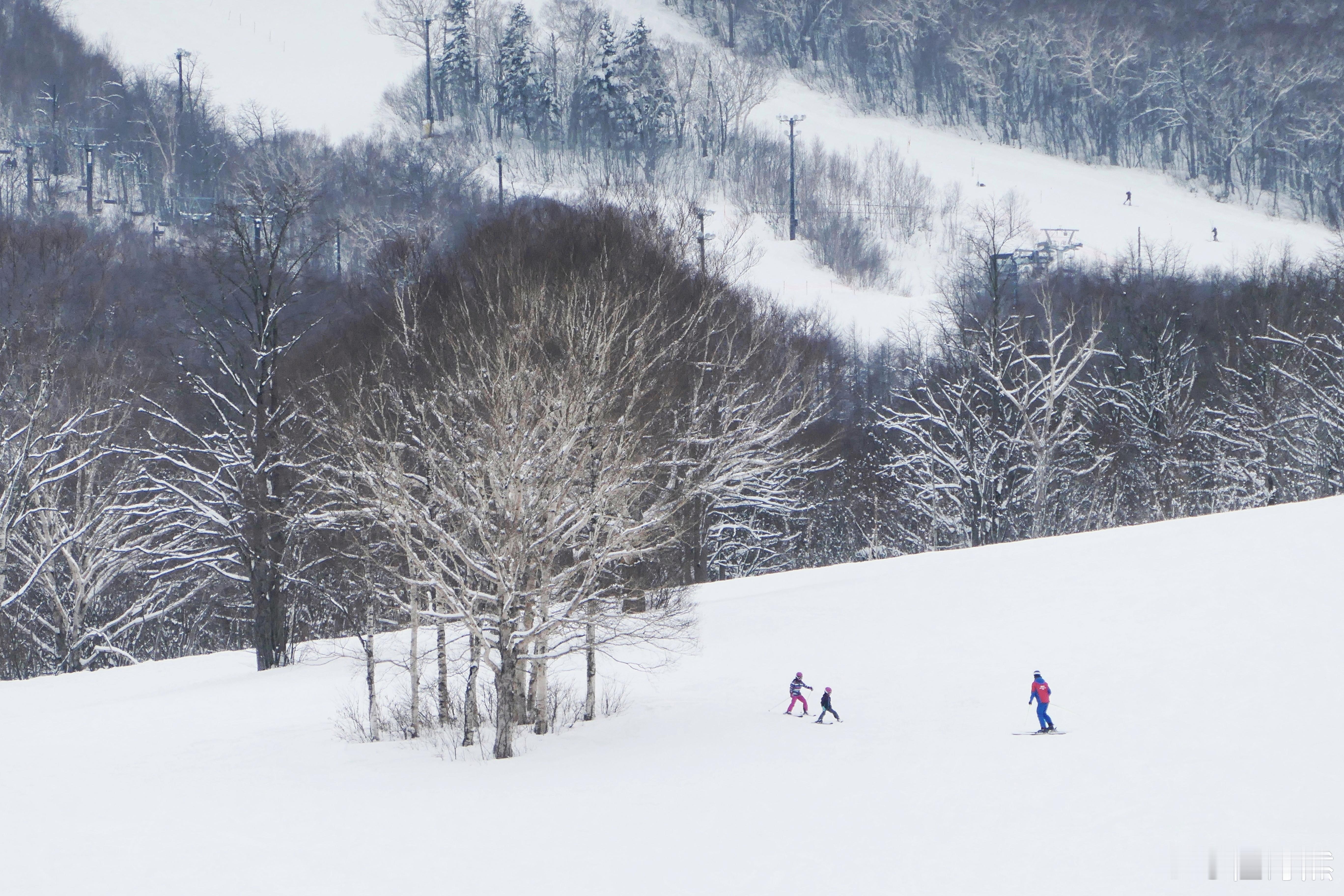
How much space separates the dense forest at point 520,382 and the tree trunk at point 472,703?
0.12m

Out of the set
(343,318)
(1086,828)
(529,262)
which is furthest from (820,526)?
(1086,828)

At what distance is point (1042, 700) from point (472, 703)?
8925 millimetres

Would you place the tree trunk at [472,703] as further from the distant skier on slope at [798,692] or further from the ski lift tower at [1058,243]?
the ski lift tower at [1058,243]

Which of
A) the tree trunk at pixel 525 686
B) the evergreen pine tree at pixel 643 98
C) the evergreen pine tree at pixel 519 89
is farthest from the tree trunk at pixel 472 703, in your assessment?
the evergreen pine tree at pixel 519 89

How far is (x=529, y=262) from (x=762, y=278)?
54.9 metres

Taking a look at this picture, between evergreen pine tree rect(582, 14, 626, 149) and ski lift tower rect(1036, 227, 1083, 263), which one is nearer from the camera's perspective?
ski lift tower rect(1036, 227, 1083, 263)

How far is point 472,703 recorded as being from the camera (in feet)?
67.7

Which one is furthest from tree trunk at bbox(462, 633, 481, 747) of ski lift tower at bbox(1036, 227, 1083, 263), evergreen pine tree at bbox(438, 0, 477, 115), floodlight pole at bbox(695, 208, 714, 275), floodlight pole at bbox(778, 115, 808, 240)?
evergreen pine tree at bbox(438, 0, 477, 115)

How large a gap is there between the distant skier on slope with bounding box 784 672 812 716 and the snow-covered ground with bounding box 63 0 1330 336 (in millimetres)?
55826

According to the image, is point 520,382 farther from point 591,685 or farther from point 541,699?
point 591,685

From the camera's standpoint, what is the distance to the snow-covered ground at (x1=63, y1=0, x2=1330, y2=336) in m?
92.0

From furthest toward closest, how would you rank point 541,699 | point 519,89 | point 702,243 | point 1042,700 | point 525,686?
point 519,89 → point 702,243 → point 525,686 → point 541,699 → point 1042,700

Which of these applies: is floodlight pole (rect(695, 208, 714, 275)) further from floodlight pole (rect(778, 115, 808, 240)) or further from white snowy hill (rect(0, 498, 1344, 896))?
floodlight pole (rect(778, 115, 808, 240))

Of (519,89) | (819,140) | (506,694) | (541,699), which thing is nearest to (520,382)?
(506,694)
